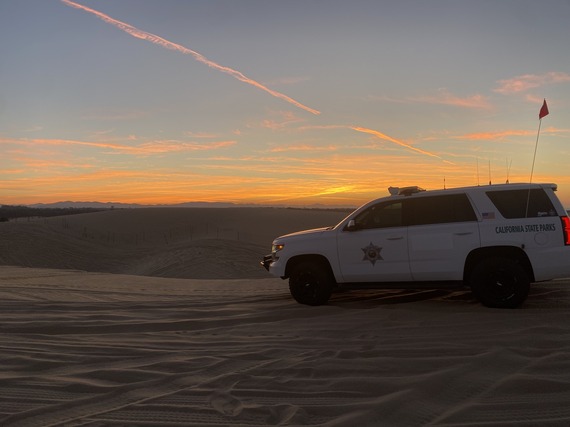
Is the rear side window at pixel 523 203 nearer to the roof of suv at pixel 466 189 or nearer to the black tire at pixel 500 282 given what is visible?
the roof of suv at pixel 466 189

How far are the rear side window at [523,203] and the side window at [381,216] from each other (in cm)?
151

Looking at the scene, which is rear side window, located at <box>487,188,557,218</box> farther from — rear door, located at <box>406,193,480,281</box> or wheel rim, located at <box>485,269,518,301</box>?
wheel rim, located at <box>485,269,518,301</box>

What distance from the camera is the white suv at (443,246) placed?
7.55 m

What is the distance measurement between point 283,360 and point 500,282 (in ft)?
13.5

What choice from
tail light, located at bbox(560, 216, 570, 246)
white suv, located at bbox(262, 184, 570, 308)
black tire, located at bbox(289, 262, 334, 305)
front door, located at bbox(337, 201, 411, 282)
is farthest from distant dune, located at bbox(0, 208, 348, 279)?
tail light, located at bbox(560, 216, 570, 246)

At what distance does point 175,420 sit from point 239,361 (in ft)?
4.94

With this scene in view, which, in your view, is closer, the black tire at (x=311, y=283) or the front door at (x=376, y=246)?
the front door at (x=376, y=246)

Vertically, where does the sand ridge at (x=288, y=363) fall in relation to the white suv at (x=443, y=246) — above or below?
below

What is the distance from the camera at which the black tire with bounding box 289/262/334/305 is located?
8523mm

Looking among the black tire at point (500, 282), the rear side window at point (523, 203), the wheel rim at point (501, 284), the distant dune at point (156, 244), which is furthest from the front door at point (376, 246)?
the distant dune at point (156, 244)

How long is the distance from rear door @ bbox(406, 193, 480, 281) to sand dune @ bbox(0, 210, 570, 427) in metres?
0.64

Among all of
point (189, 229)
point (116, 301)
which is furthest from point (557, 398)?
point (189, 229)

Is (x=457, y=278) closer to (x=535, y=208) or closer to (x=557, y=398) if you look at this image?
(x=535, y=208)

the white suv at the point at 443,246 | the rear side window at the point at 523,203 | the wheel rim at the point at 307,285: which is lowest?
the wheel rim at the point at 307,285
